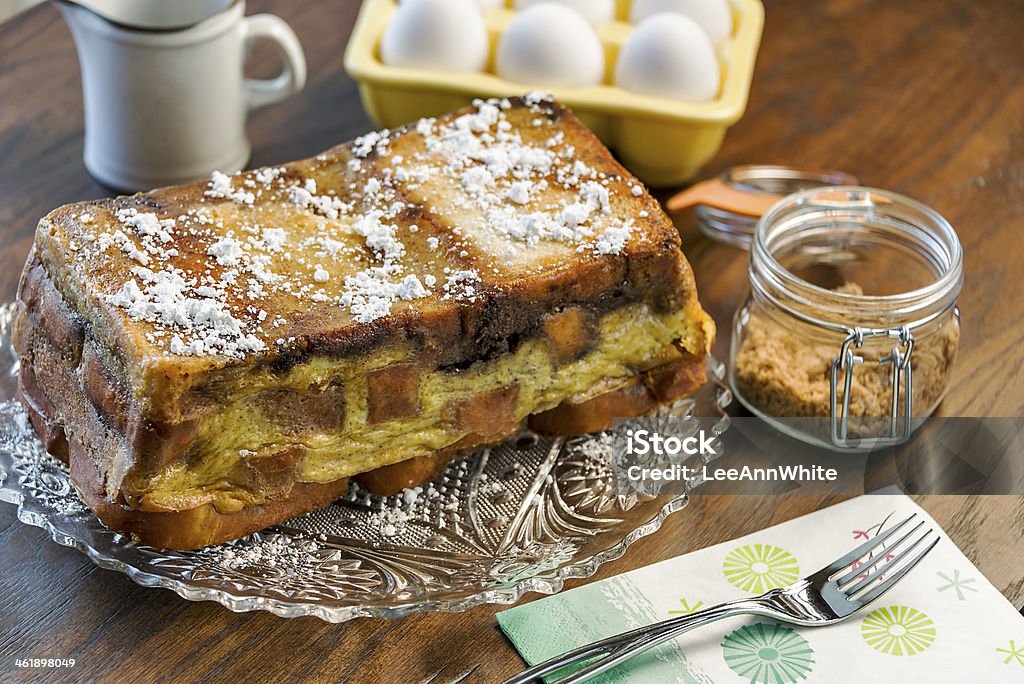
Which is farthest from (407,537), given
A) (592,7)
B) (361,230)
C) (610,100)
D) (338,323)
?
(592,7)

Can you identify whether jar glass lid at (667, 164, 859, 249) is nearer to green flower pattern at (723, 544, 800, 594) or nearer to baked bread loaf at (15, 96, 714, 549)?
baked bread loaf at (15, 96, 714, 549)

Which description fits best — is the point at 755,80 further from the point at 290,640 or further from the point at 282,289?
the point at 290,640

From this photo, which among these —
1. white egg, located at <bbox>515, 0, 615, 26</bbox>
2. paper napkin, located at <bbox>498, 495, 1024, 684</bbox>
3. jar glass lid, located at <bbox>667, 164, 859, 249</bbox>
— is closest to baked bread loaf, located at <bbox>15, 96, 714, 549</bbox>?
paper napkin, located at <bbox>498, 495, 1024, 684</bbox>

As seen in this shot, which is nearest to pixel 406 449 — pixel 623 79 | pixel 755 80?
pixel 623 79

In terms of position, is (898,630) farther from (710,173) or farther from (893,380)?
(710,173)

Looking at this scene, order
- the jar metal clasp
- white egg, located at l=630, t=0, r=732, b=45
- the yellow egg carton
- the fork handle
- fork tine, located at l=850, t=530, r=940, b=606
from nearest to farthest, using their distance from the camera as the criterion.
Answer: the fork handle < fork tine, located at l=850, t=530, r=940, b=606 < the jar metal clasp < the yellow egg carton < white egg, located at l=630, t=0, r=732, b=45

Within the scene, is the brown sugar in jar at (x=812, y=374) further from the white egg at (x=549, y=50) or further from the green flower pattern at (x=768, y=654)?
the white egg at (x=549, y=50)
